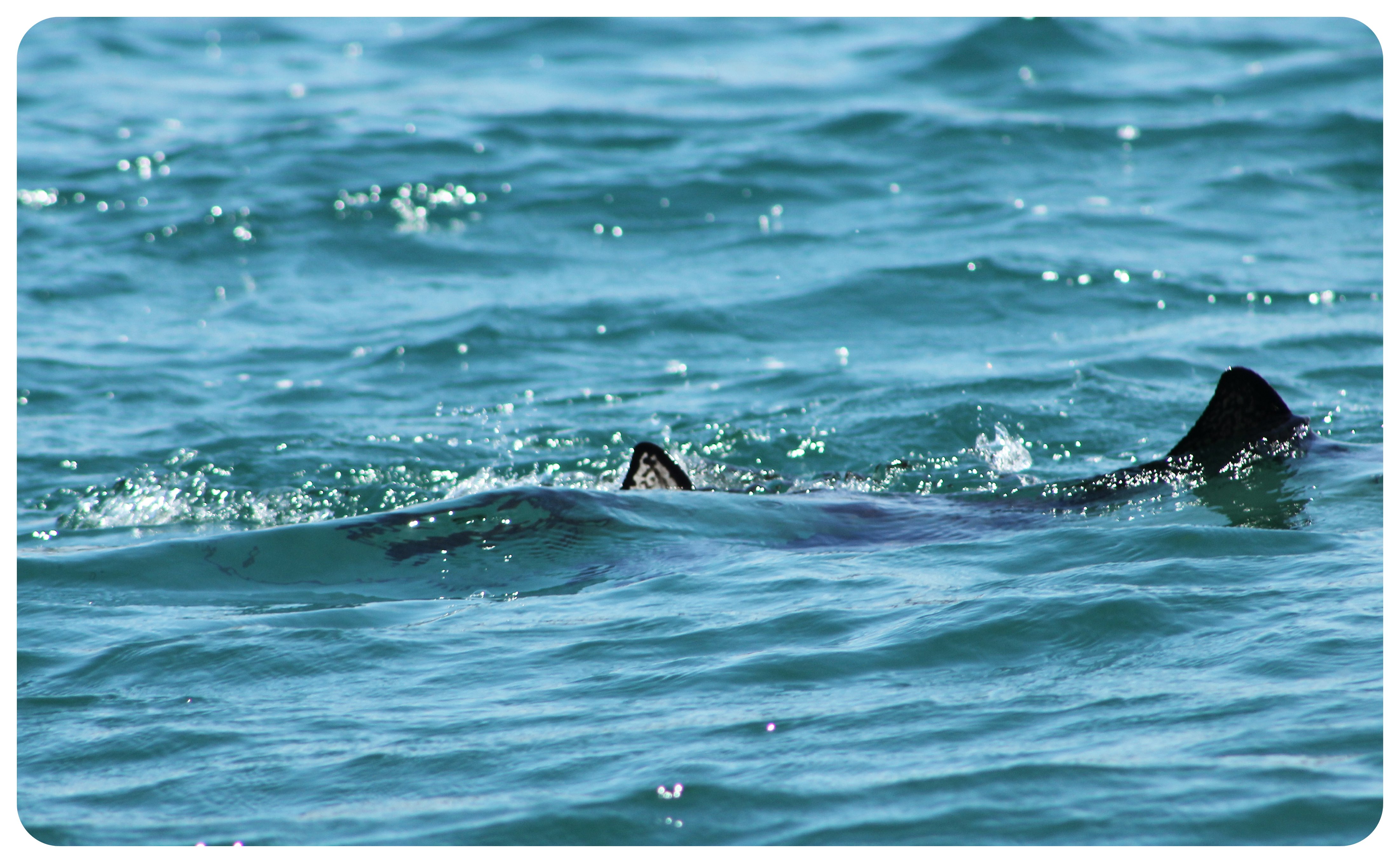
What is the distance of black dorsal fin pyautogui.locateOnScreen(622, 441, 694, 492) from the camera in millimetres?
6809

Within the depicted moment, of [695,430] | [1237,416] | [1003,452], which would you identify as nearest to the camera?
[1237,416]

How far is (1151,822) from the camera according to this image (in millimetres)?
3523

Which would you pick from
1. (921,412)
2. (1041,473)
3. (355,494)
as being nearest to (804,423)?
(921,412)

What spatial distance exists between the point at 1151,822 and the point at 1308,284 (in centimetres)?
937

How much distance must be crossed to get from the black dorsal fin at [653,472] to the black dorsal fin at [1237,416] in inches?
88.6

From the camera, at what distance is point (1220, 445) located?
6.71 meters

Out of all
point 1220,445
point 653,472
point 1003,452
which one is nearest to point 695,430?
point 1003,452

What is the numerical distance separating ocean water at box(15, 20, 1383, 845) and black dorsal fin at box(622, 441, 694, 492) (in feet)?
1.07

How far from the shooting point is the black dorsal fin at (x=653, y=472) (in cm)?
681

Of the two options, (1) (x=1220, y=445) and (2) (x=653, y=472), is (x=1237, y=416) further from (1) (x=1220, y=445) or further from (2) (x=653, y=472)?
(2) (x=653, y=472)

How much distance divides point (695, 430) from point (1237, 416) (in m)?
3.55

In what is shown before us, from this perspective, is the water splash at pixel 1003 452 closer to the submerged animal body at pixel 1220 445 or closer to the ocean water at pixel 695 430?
the ocean water at pixel 695 430

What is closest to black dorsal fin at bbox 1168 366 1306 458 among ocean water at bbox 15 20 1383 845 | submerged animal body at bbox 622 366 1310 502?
submerged animal body at bbox 622 366 1310 502

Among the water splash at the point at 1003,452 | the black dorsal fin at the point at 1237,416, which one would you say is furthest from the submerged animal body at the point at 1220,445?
the water splash at the point at 1003,452
